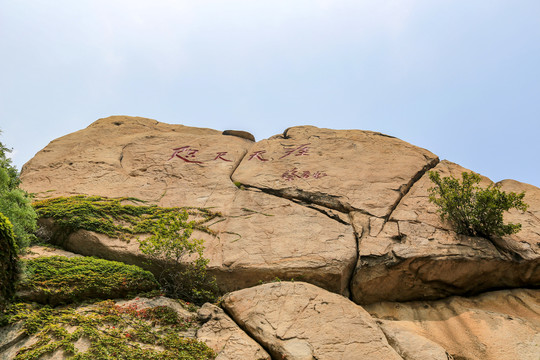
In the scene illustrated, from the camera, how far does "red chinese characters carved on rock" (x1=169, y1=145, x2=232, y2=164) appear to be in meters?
11.8

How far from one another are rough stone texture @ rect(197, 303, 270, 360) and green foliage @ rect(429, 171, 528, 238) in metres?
5.17

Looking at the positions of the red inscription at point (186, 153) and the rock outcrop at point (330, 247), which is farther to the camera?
the red inscription at point (186, 153)

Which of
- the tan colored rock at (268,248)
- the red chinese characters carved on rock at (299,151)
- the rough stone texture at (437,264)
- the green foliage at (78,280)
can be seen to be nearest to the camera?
the green foliage at (78,280)

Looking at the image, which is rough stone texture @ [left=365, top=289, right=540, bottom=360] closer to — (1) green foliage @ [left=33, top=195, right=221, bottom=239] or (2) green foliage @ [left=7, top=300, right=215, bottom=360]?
(2) green foliage @ [left=7, top=300, right=215, bottom=360]

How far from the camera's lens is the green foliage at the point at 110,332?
5059 millimetres

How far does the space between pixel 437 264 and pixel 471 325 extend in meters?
1.23

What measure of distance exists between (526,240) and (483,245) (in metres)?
1.01

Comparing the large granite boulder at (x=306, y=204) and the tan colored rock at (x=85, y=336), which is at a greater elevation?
the large granite boulder at (x=306, y=204)

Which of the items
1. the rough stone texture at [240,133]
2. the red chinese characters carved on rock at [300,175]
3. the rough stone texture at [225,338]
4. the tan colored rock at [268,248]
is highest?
the rough stone texture at [240,133]

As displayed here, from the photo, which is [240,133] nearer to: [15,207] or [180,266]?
[180,266]

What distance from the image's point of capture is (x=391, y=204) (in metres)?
9.15

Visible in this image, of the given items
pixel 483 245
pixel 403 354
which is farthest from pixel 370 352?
pixel 483 245

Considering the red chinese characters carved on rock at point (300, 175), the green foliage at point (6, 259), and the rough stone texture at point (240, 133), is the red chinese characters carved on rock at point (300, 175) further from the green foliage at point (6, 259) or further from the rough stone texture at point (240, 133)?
the green foliage at point (6, 259)

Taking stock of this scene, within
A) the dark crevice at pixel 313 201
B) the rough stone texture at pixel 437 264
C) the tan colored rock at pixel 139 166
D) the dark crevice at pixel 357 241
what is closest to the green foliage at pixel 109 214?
the tan colored rock at pixel 139 166
